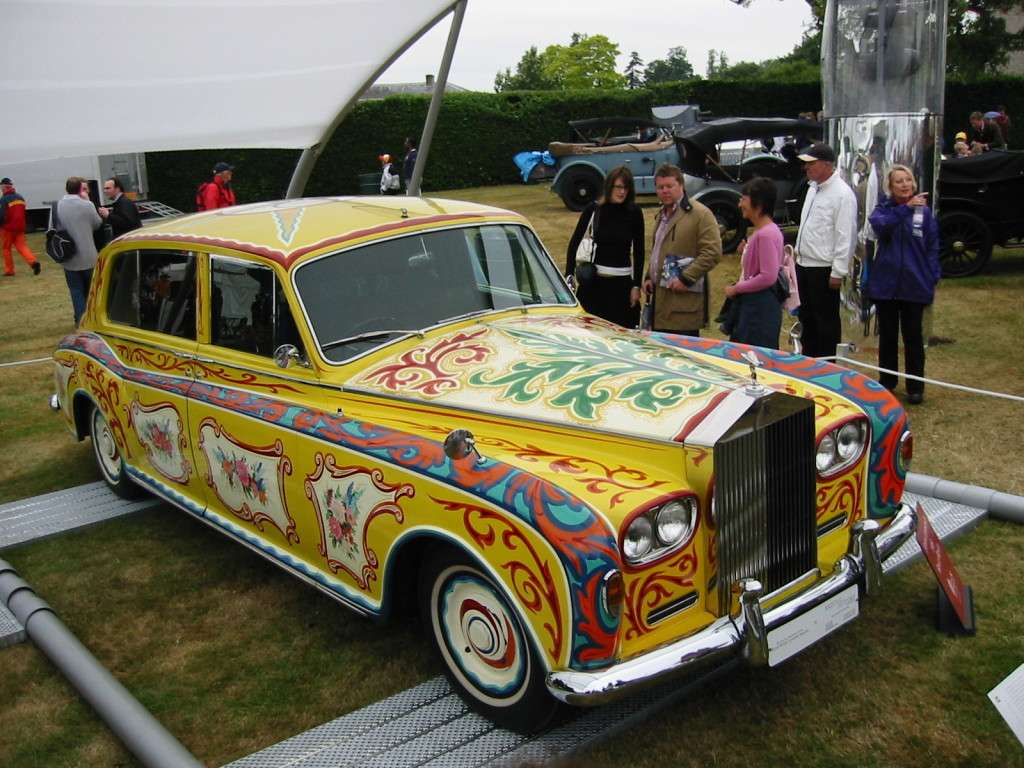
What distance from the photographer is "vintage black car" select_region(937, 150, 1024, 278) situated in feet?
36.4

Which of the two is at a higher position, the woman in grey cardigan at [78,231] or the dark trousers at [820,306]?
the woman in grey cardigan at [78,231]

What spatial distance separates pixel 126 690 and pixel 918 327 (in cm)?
565

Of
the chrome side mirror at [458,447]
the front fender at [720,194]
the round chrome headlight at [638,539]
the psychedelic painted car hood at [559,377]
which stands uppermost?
the front fender at [720,194]

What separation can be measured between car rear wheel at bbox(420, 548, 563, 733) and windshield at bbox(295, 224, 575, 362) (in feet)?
4.02

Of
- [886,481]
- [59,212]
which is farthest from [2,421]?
[886,481]

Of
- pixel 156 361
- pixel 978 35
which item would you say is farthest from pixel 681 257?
pixel 978 35

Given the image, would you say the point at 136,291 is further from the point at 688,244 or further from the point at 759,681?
the point at 759,681

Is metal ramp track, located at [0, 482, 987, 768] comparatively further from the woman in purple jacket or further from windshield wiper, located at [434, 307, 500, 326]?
the woman in purple jacket

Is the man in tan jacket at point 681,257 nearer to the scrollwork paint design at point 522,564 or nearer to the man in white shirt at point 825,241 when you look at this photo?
the man in white shirt at point 825,241

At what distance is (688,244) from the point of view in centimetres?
622

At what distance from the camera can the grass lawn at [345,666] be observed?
10.7ft

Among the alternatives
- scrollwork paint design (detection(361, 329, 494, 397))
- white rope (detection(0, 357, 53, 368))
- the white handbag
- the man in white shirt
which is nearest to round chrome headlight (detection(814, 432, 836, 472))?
scrollwork paint design (detection(361, 329, 494, 397))

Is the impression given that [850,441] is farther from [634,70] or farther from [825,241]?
[634,70]

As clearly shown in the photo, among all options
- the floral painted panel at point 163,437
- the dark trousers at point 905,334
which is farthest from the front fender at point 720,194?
the floral painted panel at point 163,437
